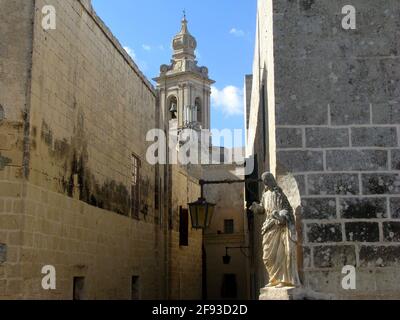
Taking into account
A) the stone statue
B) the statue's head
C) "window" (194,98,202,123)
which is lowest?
the stone statue

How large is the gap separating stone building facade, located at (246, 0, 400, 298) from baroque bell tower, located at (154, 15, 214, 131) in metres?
28.4

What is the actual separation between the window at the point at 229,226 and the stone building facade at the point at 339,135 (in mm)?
16127

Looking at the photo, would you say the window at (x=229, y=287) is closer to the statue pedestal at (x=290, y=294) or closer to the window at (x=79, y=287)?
the window at (x=79, y=287)

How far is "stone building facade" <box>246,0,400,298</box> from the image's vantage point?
6.03 metres

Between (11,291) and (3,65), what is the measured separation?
9.60ft

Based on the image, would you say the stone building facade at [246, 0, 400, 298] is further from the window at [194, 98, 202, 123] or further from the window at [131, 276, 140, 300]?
the window at [194, 98, 202, 123]

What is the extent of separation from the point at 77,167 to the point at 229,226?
44.0ft

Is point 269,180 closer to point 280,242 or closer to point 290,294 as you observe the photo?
point 280,242

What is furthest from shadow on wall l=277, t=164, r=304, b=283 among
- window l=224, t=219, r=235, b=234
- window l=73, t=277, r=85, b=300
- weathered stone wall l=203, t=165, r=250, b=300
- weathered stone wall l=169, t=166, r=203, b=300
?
window l=224, t=219, r=235, b=234

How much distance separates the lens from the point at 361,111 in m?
6.28

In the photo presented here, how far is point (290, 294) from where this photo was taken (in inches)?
219

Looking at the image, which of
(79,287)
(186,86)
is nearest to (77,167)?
(79,287)

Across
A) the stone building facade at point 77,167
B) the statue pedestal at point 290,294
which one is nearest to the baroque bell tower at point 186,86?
the stone building facade at point 77,167

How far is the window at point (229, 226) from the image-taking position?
22422 mm
